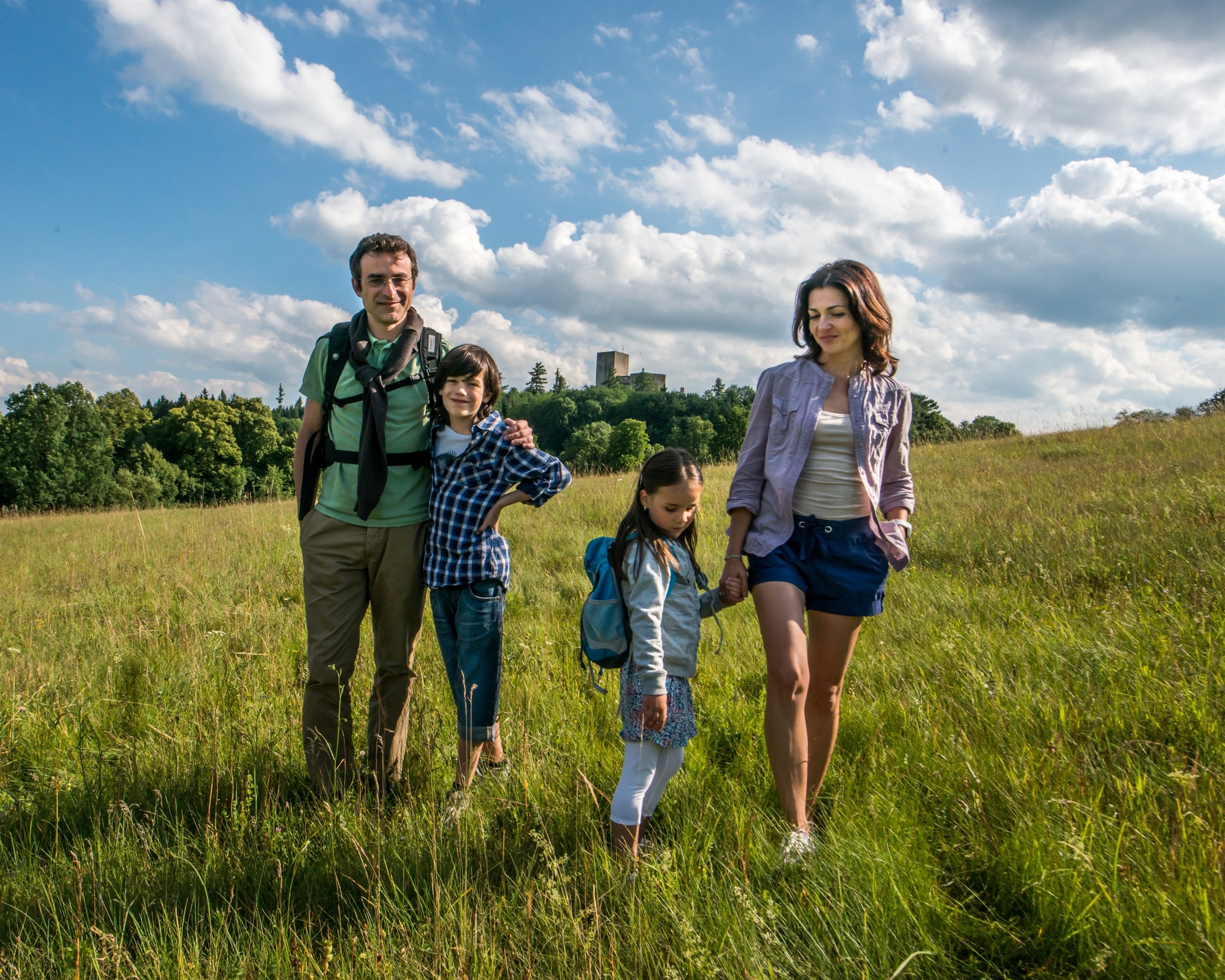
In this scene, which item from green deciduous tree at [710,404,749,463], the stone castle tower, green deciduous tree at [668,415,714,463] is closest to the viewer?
green deciduous tree at [710,404,749,463]

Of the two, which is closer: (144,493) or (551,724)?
(551,724)

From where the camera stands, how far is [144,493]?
39.9 meters

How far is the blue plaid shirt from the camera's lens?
2730mm

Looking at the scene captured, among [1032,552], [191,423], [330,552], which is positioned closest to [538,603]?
[330,552]

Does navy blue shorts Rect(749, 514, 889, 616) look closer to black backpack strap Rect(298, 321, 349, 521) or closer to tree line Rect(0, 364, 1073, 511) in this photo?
black backpack strap Rect(298, 321, 349, 521)

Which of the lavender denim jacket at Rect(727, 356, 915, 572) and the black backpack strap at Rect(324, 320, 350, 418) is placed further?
the black backpack strap at Rect(324, 320, 350, 418)

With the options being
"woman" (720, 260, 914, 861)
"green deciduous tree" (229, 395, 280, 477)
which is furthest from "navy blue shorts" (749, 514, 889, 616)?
"green deciduous tree" (229, 395, 280, 477)

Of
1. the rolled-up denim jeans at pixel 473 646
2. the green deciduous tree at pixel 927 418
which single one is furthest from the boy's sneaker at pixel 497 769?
the green deciduous tree at pixel 927 418

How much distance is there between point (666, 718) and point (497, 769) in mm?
1066

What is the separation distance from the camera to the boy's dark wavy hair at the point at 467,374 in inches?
111

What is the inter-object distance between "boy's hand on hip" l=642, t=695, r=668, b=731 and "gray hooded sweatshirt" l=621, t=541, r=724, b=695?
Answer: 2cm

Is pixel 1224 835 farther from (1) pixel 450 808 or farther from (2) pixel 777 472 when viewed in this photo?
(1) pixel 450 808

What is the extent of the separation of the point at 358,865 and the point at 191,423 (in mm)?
61213

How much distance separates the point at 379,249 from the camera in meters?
2.88
